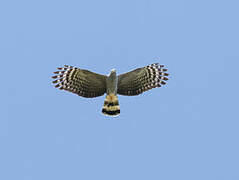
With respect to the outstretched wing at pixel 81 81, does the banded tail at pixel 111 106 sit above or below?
below

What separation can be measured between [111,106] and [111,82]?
2.05ft

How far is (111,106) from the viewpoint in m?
13.3

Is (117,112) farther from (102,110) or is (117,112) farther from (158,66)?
(158,66)

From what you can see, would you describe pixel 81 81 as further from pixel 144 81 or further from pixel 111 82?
pixel 144 81

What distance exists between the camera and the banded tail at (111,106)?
43.4 feet

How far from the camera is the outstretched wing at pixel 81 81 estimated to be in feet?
43.6

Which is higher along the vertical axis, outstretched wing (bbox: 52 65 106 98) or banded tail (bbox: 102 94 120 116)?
outstretched wing (bbox: 52 65 106 98)

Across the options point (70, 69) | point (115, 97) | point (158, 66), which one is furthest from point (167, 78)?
point (70, 69)

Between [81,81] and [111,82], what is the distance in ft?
2.72

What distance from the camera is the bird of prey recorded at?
1326cm

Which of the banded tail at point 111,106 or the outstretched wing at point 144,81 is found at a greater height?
the outstretched wing at point 144,81

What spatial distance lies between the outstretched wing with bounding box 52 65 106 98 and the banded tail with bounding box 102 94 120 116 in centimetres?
32

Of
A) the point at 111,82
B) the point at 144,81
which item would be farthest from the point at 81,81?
the point at 144,81

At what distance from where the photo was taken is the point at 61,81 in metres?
13.3
